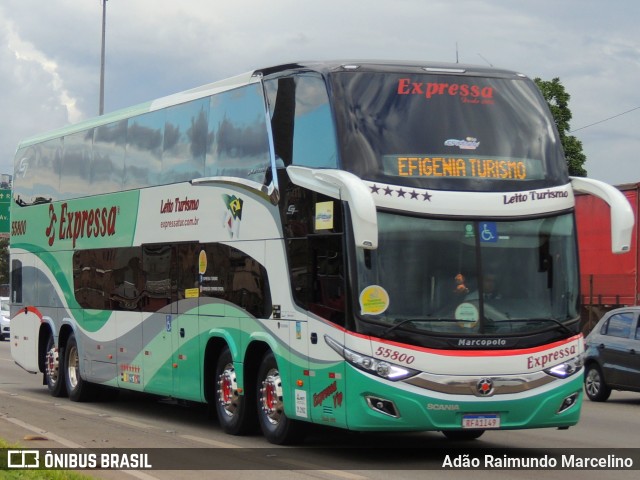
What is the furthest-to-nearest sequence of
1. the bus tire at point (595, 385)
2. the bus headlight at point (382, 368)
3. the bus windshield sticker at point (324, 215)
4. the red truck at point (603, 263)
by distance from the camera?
the red truck at point (603, 263), the bus tire at point (595, 385), the bus windshield sticker at point (324, 215), the bus headlight at point (382, 368)

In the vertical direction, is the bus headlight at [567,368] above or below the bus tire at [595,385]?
above

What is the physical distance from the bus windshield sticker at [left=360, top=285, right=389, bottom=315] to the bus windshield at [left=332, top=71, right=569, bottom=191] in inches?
42.4

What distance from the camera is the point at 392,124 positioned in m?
12.8

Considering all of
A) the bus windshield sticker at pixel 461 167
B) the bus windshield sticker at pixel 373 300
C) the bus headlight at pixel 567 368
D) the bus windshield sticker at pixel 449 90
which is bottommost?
the bus headlight at pixel 567 368

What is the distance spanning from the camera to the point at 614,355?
21.4 m

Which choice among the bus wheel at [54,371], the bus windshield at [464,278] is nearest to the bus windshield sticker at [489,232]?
the bus windshield at [464,278]

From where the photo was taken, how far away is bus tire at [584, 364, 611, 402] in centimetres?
2175

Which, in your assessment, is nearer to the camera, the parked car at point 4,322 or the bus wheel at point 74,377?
the bus wheel at point 74,377

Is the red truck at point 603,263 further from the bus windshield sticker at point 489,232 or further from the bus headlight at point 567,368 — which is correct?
the bus windshield sticker at point 489,232

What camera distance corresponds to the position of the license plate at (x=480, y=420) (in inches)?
482

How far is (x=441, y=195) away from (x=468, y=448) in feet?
10.7

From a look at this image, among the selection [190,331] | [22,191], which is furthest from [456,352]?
[22,191]

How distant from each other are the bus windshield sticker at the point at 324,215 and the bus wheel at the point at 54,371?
1014cm

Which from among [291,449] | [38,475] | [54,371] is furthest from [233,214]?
[54,371]
